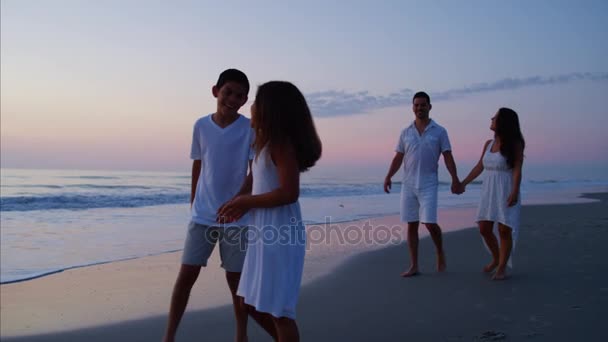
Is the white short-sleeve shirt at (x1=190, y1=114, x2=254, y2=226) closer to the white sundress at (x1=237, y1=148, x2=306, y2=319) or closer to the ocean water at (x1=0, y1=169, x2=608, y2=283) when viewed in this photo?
the white sundress at (x1=237, y1=148, x2=306, y2=319)

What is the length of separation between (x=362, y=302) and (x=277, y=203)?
2482mm

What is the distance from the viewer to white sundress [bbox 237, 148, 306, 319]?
2225 millimetres

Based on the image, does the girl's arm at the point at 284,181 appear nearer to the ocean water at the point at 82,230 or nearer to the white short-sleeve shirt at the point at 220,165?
the white short-sleeve shirt at the point at 220,165

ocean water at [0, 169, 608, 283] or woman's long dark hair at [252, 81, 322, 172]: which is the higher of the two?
woman's long dark hair at [252, 81, 322, 172]

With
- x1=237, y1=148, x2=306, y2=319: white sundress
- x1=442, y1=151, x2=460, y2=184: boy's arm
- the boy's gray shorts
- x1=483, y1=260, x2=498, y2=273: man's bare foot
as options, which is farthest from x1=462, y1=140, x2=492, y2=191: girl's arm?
x1=237, y1=148, x2=306, y2=319: white sundress

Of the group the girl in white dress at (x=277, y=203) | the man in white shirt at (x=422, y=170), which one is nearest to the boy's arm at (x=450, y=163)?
the man in white shirt at (x=422, y=170)

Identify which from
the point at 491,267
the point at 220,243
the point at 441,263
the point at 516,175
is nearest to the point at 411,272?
the point at 441,263

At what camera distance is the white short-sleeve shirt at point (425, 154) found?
533 cm

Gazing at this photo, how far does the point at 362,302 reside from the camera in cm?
436

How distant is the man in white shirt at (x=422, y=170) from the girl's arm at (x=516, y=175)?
581 mm

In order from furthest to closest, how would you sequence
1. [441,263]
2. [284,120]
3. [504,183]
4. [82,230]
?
[82,230]
[441,263]
[504,183]
[284,120]

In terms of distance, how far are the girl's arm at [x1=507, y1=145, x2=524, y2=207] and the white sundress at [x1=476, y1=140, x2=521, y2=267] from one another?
58 mm

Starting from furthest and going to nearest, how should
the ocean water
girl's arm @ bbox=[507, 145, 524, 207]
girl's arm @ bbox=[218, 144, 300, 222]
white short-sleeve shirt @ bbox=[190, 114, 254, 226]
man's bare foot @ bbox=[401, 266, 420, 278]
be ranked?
the ocean water
man's bare foot @ bbox=[401, 266, 420, 278]
girl's arm @ bbox=[507, 145, 524, 207]
white short-sleeve shirt @ bbox=[190, 114, 254, 226]
girl's arm @ bbox=[218, 144, 300, 222]

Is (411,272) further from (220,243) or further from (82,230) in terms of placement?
(82,230)
